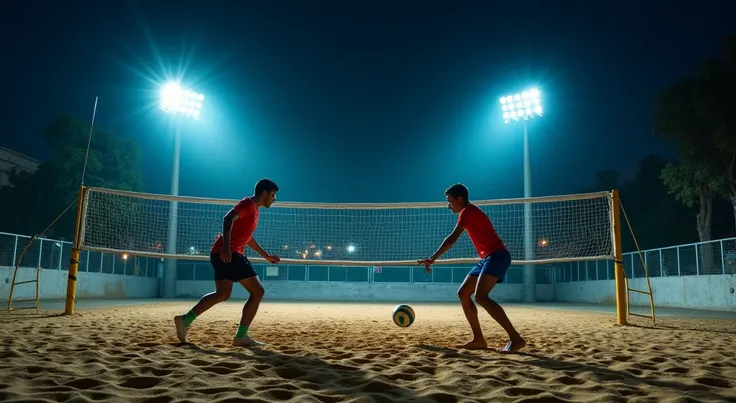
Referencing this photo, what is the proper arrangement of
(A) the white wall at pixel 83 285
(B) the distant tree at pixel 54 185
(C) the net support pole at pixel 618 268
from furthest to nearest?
(B) the distant tree at pixel 54 185, (A) the white wall at pixel 83 285, (C) the net support pole at pixel 618 268

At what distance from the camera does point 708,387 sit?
355 cm

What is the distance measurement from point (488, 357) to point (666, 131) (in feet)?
87.9

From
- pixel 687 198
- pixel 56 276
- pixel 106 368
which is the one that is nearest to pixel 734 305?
pixel 687 198

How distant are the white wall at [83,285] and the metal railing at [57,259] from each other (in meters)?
0.30

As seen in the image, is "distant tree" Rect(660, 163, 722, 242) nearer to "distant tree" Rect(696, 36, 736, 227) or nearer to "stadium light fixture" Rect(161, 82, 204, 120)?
"distant tree" Rect(696, 36, 736, 227)

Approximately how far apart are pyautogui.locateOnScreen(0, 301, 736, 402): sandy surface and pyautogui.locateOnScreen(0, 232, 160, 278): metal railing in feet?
46.5

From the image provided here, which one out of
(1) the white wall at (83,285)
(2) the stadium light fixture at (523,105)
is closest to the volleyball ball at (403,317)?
(1) the white wall at (83,285)

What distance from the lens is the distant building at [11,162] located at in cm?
3578

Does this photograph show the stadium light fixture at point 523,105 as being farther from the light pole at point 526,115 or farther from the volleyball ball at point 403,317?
the volleyball ball at point 403,317

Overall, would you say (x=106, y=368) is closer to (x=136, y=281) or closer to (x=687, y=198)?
(x=136, y=281)

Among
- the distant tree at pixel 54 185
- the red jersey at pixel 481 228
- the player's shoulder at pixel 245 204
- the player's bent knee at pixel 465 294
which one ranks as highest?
the distant tree at pixel 54 185

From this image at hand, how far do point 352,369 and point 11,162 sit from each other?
4199cm

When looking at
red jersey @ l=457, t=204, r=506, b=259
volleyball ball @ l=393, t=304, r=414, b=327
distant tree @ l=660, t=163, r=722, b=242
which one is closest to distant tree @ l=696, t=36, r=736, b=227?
distant tree @ l=660, t=163, r=722, b=242

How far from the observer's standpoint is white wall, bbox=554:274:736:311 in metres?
17.5
